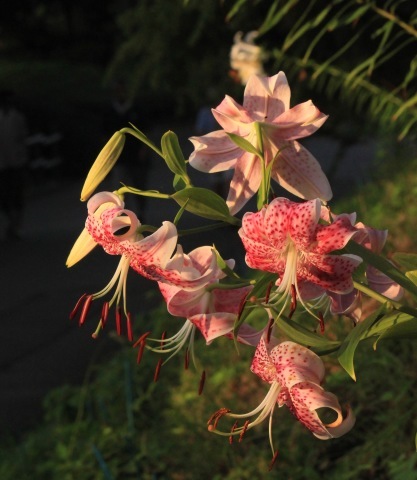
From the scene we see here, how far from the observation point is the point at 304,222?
1.77 m

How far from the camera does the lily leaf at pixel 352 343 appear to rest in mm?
1731

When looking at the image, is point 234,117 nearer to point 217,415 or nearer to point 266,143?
point 266,143

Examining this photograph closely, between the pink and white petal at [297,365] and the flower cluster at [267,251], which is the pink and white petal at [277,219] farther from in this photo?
the pink and white petal at [297,365]

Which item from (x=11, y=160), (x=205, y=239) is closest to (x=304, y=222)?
(x=205, y=239)

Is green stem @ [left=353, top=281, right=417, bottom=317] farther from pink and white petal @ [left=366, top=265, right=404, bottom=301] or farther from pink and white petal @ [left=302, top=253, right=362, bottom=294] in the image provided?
pink and white petal @ [left=366, top=265, right=404, bottom=301]

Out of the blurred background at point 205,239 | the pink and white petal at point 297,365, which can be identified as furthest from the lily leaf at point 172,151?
the blurred background at point 205,239

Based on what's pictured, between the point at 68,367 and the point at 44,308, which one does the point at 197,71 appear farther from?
the point at 68,367

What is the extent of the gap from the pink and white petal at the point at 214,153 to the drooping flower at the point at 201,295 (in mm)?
124

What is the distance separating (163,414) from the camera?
202 inches

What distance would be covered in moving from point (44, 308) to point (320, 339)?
8175 mm

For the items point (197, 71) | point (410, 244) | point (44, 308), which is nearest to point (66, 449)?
point (410, 244)

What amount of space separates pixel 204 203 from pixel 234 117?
0.22m

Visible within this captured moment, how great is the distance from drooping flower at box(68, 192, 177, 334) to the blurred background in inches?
40.0

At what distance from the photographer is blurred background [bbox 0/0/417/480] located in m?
4.14
